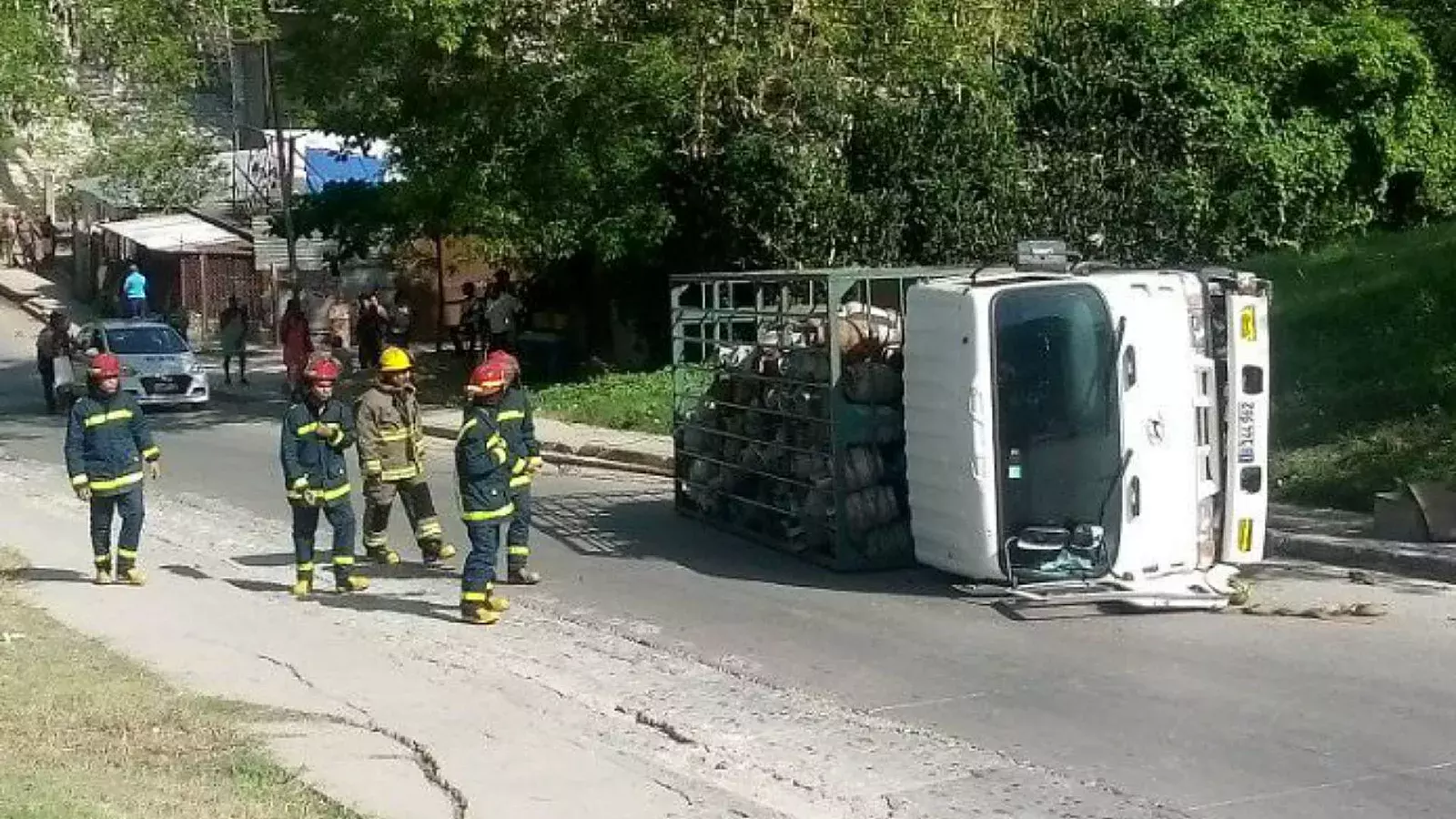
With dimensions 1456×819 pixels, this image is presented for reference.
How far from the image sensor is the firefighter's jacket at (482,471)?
1164cm

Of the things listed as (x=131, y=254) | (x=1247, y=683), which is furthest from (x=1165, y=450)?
(x=131, y=254)

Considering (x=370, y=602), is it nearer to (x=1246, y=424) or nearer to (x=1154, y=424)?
(x=1154, y=424)

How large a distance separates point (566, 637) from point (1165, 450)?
12.2 feet

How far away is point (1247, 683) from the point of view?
938cm

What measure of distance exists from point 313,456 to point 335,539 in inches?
23.6

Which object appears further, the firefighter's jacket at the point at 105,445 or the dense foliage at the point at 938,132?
the dense foliage at the point at 938,132

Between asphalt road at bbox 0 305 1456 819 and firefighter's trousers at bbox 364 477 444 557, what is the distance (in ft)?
1.19

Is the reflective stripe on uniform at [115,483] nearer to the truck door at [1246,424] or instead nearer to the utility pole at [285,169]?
the truck door at [1246,424]

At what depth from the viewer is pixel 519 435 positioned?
12.6 metres

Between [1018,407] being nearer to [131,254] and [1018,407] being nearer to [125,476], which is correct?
[125,476]

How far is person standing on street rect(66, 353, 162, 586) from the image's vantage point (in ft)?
42.3

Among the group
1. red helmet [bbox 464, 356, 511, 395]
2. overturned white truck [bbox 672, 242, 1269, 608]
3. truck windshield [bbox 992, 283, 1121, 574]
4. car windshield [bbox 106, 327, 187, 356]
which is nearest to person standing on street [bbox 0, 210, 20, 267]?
car windshield [bbox 106, 327, 187, 356]

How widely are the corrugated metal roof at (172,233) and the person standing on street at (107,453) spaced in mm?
30177

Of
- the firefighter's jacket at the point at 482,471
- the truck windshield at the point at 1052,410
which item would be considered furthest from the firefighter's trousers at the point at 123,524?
the truck windshield at the point at 1052,410
